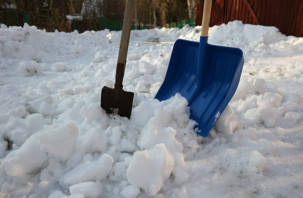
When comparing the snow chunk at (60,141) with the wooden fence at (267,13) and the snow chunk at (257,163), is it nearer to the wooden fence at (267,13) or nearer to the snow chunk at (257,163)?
the snow chunk at (257,163)

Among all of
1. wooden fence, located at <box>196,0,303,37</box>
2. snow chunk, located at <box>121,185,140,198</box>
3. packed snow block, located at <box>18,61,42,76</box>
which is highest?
wooden fence, located at <box>196,0,303,37</box>

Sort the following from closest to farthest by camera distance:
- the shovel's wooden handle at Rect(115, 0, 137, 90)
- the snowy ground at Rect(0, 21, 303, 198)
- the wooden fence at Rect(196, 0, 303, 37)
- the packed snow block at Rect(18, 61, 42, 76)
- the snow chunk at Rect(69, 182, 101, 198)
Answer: the snow chunk at Rect(69, 182, 101, 198)
the snowy ground at Rect(0, 21, 303, 198)
the shovel's wooden handle at Rect(115, 0, 137, 90)
the packed snow block at Rect(18, 61, 42, 76)
the wooden fence at Rect(196, 0, 303, 37)

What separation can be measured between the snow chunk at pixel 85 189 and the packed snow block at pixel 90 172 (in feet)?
0.21

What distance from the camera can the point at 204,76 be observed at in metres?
2.05

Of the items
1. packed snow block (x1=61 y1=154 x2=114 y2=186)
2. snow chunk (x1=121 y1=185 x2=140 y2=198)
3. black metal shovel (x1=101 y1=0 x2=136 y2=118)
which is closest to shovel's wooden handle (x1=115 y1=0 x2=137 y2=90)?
black metal shovel (x1=101 y1=0 x2=136 y2=118)

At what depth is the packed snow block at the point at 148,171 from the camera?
4.04ft

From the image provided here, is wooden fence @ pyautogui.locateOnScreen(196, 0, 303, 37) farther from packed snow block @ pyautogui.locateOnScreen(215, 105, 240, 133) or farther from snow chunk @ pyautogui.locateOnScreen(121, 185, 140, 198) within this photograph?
snow chunk @ pyautogui.locateOnScreen(121, 185, 140, 198)

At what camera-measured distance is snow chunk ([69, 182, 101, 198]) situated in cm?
115

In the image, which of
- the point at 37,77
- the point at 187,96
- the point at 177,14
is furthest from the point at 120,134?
the point at 177,14

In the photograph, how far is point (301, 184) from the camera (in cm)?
132

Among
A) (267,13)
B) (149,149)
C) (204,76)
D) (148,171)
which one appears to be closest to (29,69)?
(204,76)

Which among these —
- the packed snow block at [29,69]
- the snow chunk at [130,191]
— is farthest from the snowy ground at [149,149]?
the packed snow block at [29,69]

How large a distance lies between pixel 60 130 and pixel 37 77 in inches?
110

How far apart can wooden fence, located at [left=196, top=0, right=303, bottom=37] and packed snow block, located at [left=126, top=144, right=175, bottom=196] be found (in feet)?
21.3
